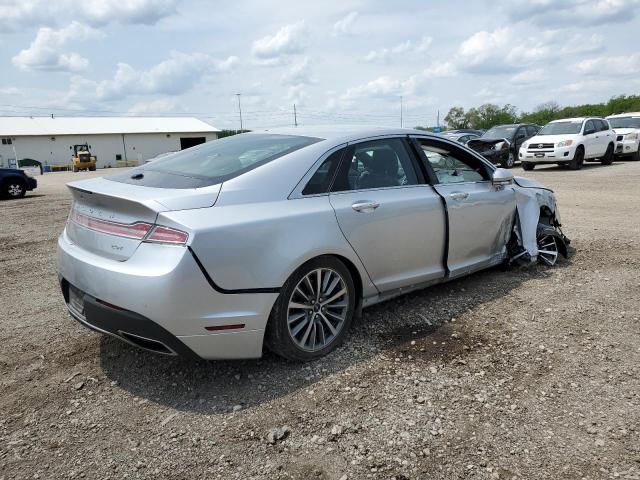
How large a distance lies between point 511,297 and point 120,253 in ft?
11.0

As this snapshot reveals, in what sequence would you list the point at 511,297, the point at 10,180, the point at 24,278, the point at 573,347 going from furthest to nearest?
the point at 10,180, the point at 24,278, the point at 511,297, the point at 573,347

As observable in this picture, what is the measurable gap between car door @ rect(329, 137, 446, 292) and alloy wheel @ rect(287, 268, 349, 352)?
30 centimetres

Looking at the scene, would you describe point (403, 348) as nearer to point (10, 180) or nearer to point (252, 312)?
point (252, 312)

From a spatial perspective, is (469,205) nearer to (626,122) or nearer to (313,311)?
(313,311)

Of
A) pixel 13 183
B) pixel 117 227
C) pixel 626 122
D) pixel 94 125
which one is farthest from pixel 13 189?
pixel 94 125

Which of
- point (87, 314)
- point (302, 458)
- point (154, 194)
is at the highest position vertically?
point (154, 194)

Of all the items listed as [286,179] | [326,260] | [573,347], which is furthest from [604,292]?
[286,179]

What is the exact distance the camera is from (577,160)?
18.0 metres

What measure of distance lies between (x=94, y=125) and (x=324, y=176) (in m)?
64.9

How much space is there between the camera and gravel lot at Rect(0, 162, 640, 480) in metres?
2.55

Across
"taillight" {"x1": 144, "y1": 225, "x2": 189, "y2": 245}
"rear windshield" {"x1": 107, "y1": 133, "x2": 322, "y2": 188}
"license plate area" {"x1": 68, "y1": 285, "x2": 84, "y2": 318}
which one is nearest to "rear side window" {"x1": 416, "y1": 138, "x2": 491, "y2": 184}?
"rear windshield" {"x1": 107, "y1": 133, "x2": 322, "y2": 188}

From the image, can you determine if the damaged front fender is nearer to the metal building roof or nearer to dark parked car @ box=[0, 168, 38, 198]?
dark parked car @ box=[0, 168, 38, 198]

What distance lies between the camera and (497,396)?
10.1ft

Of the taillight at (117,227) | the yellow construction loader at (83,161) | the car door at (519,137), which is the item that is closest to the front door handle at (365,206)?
the taillight at (117,227)
